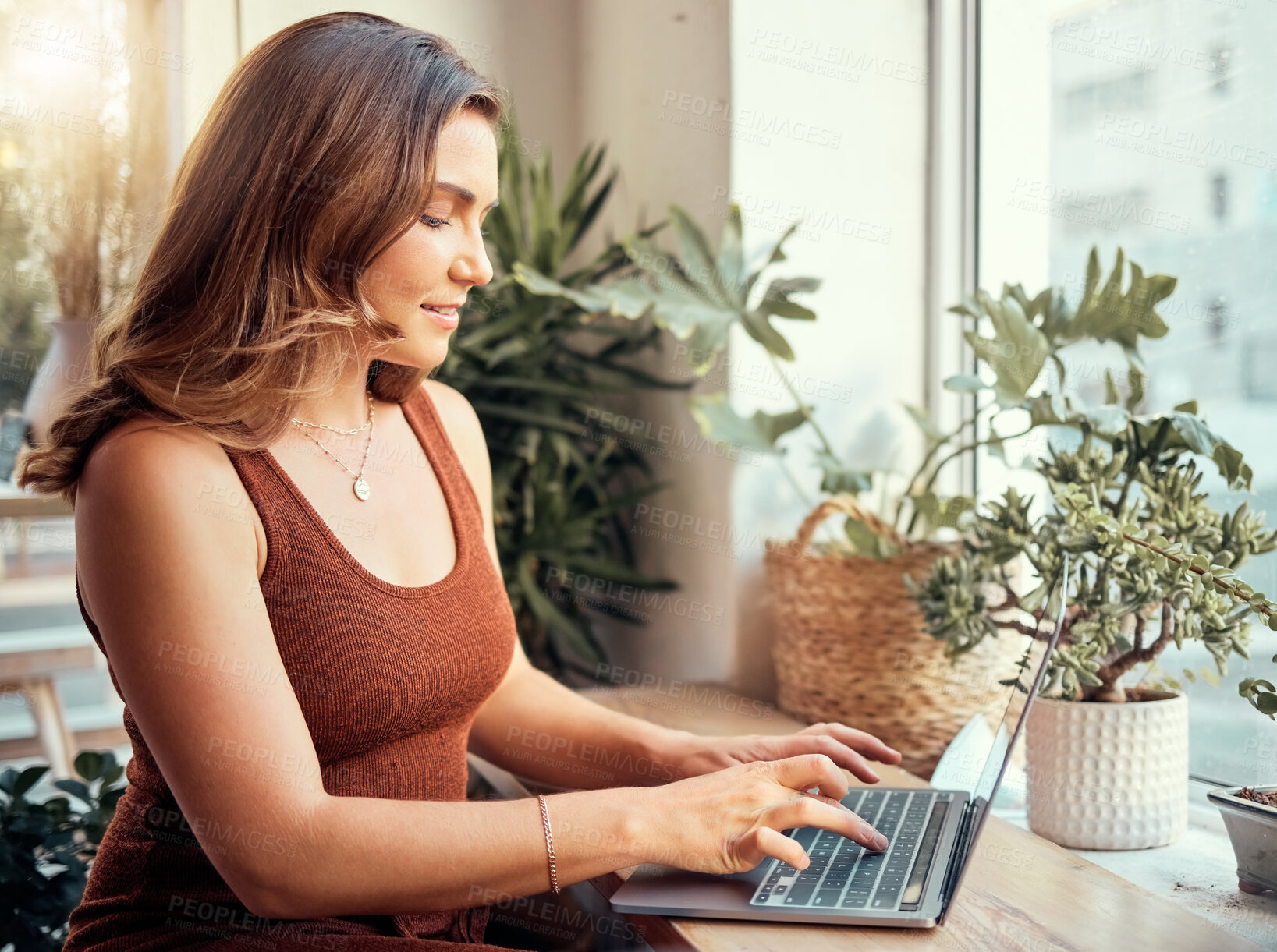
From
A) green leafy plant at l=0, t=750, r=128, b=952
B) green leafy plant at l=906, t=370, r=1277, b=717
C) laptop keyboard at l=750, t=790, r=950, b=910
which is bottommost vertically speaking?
green leafy plant at l=0, t=750, r=128, b=952

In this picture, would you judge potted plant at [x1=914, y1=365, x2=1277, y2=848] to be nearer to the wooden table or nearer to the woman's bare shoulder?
the wooden table

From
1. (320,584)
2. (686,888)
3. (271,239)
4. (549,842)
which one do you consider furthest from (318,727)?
(271,239)

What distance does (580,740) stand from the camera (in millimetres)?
1224

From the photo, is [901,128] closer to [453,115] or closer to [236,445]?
[453,115]

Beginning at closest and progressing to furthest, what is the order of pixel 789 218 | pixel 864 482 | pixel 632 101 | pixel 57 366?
pixel 864 482 → pixel 789 218 → pixel 632 101 → pixel 57 366

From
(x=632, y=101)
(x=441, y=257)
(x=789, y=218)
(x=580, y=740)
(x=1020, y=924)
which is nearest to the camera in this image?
(x=1020, y=924)

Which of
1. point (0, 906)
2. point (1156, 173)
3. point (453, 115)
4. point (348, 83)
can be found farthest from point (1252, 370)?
point (0, 906)

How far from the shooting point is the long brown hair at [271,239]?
0.99 m

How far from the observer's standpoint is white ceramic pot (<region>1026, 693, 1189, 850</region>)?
109 cm

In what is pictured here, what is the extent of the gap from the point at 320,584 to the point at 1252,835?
871 millimetres

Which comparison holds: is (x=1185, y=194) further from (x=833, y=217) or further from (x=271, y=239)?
(x=271, y=239)

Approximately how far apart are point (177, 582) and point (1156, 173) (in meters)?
1.28

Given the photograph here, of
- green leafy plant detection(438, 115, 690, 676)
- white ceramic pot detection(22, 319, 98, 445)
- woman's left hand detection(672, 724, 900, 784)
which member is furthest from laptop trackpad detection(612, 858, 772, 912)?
white ceramic pot detection(22, 319, 98, 445)

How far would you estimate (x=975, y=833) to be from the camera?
0.81 metres
